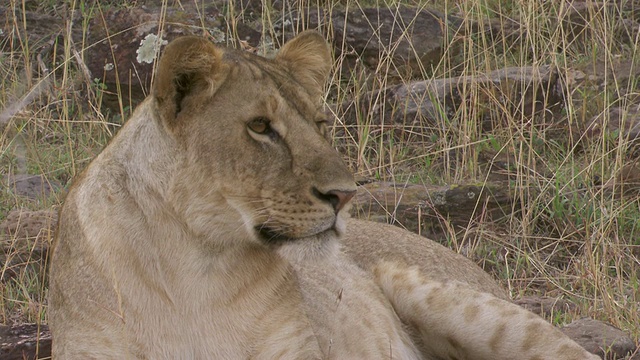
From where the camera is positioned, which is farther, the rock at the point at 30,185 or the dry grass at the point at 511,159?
the rock at the point at 30,185

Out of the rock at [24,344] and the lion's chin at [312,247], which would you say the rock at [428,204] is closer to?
the rock at [24,344]

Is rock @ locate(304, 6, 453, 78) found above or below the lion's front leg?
below

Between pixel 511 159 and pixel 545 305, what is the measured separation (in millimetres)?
1822

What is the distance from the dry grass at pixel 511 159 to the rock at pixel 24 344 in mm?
436

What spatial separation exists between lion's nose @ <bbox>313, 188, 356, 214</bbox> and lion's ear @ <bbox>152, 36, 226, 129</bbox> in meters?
0.44

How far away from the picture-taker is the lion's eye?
3.45 meters

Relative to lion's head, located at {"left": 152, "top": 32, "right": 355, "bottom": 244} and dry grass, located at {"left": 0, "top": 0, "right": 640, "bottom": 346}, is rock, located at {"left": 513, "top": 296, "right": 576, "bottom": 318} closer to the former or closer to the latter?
dry grass, located at {"left": 0, "top": 0, "right": 640, "bottom": 346}

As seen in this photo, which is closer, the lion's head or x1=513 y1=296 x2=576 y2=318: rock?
the lion's head

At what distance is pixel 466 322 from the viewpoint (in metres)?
4.34

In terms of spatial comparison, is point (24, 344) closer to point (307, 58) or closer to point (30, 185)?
point (307, 58)

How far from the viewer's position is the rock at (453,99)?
707 cm

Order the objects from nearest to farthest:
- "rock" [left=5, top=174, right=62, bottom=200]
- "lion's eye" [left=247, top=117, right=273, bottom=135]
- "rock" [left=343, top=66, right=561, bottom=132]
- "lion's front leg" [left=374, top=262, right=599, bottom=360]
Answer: "lion's eye" [left=247, top=117, right=273, bottom=135] → "lion's front leg" [left=374, top=262, right=599, bottom=360] → "rock" [left=5, top=174, right=62, bottom=200] → "rock" [left=343, top=66, right=561, bottom=132]

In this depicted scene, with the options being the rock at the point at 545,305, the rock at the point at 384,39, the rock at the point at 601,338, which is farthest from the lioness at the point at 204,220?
the rock at the point at 384,39

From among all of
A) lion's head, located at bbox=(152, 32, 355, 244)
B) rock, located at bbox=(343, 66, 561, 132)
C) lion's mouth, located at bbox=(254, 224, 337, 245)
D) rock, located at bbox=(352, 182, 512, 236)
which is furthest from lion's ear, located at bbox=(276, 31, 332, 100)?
rock, located at bbox=(343, 66, 561, 132)
